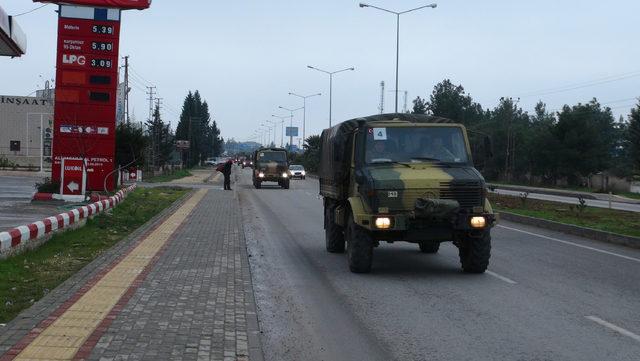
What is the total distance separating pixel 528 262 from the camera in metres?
12.6

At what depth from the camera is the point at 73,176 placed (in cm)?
2497

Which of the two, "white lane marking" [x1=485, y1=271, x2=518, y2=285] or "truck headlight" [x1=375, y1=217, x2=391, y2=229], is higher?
"truck headlight" [x1=375, y1=217, x2=391, y2=229]

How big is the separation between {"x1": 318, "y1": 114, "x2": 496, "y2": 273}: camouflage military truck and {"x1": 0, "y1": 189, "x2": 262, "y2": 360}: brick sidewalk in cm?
206

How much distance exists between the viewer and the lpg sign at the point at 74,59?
2528 centimetres

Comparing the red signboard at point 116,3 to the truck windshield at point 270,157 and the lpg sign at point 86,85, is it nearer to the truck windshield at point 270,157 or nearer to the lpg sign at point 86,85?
the lpg sign at point 86,85

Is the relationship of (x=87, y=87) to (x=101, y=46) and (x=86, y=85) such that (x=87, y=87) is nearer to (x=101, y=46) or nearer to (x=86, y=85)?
(x=86, y=85)

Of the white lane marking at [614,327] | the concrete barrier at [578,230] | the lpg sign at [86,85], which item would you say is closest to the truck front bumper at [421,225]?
the white lane marking at [614,327]

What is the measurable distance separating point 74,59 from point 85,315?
20461 millimetres

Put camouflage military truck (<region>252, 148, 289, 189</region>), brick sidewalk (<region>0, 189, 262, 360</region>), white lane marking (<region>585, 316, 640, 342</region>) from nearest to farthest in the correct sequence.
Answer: brick sidewalk (<region>0, 189, 262, 360</region>) < white lane marking (<region>585, 316, 640, 342</region>) < camouflage military truck (<region>252, 148, 289, 189</region>)

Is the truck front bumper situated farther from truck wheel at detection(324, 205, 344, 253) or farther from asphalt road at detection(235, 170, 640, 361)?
truck wheel at detection(324, 205, 344, 253)

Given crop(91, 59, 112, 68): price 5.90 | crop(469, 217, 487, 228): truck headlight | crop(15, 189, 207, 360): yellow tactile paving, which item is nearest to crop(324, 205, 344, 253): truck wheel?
crop(15, 189, 207, 360): yellow tactile paving

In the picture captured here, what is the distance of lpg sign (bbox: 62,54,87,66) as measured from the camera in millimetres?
25281

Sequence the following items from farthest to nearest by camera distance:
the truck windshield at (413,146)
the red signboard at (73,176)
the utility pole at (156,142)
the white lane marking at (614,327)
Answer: the utility pole at (156,142), the red signboard at (73,176), the truck windshield at (413,146), the white lane marking at (614,327)

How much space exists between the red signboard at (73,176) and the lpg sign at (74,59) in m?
3.61
